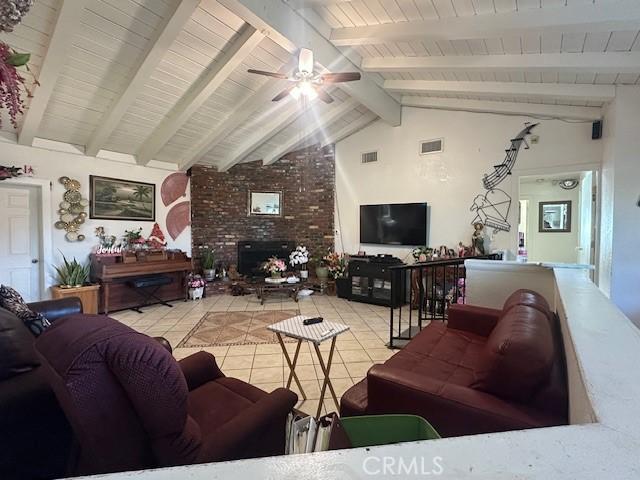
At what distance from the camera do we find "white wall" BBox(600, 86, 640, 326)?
3.28 m

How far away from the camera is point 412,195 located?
541 cm

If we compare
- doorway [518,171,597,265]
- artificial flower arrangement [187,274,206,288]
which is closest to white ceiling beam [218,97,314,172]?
artificial flower arrangement [187,274,206,288]

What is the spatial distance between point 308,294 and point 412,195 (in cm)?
268

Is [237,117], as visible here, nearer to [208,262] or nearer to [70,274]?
[208,262]

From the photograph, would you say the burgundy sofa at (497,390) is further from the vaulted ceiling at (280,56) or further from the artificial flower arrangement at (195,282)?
the artificial flower arrangement at (195,282)

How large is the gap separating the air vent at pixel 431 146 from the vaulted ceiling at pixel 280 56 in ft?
2.02

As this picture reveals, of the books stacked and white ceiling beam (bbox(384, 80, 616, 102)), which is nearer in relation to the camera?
the books stacked

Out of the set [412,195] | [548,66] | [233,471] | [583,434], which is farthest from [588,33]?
[233,471]

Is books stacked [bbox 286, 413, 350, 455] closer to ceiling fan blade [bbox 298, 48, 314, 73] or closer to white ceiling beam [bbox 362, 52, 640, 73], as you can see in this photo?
ceiling fan blade [bbox 298, 48, 314, 73]

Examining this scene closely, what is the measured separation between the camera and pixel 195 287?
564cm

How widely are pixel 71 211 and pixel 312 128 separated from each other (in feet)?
13.8

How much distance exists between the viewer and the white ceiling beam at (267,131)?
518cm

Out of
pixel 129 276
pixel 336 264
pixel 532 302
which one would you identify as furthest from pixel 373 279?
pixel 129 276

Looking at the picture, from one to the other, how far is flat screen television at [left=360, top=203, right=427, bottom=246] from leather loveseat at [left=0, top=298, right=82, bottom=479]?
4896 millimetres
